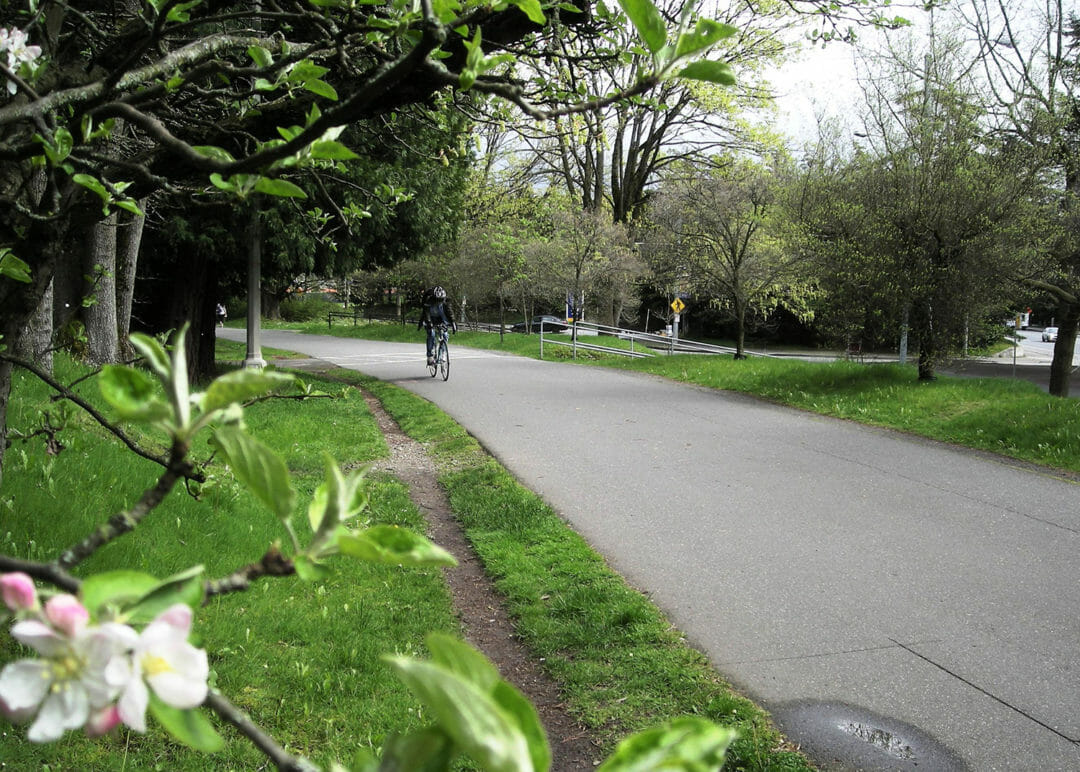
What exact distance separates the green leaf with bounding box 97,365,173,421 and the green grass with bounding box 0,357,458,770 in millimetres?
2445

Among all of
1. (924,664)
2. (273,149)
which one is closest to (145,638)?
(273,149)

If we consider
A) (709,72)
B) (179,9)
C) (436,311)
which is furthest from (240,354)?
(709,72)

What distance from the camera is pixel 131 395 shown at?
2.30 ft

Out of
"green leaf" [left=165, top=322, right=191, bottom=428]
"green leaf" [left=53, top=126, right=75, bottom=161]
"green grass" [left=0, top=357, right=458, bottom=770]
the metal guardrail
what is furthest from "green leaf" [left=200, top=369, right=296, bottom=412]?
the metal guardrail

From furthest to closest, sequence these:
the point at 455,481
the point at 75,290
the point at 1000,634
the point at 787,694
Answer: the point at 75,290 < the point at 455,481 < the point at 1000,634 < the point at 787,694

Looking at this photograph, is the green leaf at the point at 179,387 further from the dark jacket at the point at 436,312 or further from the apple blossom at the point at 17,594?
the dark jacket at the point at 436,312

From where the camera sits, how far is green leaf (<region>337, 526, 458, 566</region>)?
0.72 metres

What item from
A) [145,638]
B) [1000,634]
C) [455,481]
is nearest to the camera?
[145,638]

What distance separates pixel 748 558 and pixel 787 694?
2.09 m

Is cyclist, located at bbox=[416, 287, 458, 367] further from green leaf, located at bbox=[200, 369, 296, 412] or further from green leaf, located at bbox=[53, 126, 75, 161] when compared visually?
green leaf, located at bbox=[200, 369, 296, 412]

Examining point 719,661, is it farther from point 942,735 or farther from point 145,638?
point 145,638

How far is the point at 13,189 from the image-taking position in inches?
100

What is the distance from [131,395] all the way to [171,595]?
6.8 inches

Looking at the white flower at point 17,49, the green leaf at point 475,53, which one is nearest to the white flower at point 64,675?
the green leaf at point 475,53
